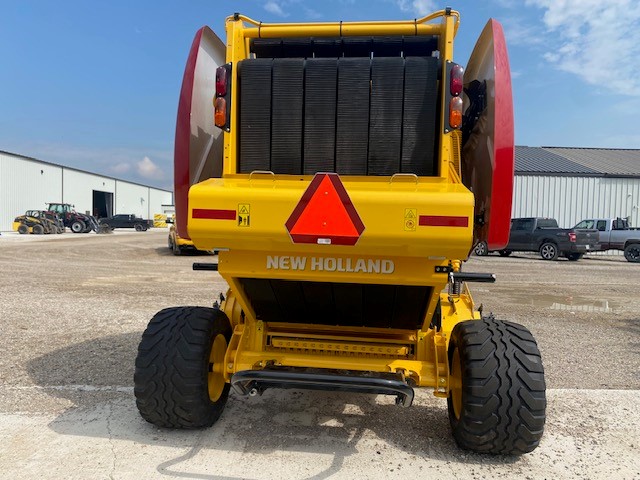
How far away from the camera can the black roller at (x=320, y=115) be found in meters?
3.15

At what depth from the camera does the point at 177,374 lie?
3277 mm

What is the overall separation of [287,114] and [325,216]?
945 mm

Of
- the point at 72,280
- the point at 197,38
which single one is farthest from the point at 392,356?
the point at 72,280

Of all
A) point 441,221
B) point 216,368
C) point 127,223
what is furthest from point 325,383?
point 127,223

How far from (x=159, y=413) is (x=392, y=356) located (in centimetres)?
176

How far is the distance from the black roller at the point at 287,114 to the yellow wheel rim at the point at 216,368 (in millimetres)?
1490

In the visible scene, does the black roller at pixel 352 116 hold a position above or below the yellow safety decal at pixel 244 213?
above

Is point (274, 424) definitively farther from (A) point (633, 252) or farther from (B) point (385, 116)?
(A) point (633, 252)

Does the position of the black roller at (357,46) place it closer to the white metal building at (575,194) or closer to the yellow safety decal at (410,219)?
the yellow safety decal at (410,219)

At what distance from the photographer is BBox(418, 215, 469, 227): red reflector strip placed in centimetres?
256

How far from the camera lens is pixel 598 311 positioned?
8.76 metres

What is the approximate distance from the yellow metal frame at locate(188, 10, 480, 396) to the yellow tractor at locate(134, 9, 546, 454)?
11mm

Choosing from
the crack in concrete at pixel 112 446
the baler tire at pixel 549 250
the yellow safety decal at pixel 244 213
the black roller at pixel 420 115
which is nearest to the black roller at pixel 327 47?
the black roller at pixel 420 115

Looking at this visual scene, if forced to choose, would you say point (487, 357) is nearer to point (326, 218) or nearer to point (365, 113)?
point (326, 218)
